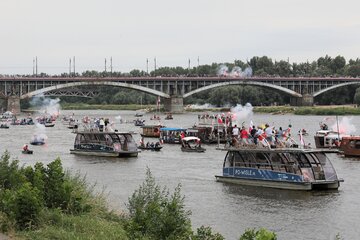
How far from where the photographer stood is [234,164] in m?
44.8

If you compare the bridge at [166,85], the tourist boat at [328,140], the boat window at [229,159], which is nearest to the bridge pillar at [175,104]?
the bridge at [166,85]

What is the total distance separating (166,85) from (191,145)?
9669cm

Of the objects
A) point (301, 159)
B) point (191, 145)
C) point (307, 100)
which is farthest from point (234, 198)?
point (307, 100)

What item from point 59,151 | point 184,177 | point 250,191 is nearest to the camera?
point 250,191

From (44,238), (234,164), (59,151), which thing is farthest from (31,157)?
(44,238)

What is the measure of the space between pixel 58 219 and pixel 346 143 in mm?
43293

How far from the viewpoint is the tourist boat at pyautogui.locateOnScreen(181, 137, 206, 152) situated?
2768 inches

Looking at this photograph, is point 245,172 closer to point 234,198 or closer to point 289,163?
point 289,163

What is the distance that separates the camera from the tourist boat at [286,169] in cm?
4059

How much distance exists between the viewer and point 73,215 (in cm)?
2583

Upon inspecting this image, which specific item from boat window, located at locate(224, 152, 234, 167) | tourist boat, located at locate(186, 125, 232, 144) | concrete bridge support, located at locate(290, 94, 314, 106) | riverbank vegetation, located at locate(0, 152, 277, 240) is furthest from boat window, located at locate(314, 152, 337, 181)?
concrete bridge support, located at locate(290, 94, 314, 106)

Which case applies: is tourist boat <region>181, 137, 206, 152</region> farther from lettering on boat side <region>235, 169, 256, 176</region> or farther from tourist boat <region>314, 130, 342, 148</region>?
lettering on boat side <region>235, 169, 256, 176</region>

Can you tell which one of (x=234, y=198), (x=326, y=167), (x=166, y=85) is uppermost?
(x=166, y=85)

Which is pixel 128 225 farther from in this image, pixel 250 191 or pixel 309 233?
pixel 250 191
